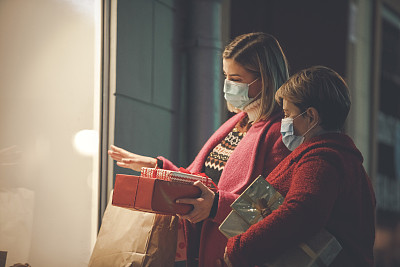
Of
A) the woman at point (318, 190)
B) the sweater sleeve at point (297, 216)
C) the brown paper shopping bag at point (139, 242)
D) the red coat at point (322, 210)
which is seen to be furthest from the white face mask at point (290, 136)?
the brown paper shopping bag at point (139, 242)

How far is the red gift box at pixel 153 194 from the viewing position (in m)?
2.27

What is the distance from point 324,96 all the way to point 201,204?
0.73 m

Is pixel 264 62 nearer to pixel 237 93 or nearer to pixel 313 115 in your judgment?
pixel 237 93

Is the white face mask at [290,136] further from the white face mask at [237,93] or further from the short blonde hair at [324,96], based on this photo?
the white face mask at [237,93]

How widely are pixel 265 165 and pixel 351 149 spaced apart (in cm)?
58

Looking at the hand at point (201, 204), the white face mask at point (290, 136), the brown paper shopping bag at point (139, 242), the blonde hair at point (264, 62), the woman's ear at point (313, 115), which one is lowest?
the brown paper shopping bag at point (139, 242)

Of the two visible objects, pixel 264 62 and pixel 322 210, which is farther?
pixel 264 62

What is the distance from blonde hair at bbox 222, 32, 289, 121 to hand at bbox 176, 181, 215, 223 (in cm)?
50

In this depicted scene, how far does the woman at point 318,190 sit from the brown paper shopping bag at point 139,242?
604 millimetres

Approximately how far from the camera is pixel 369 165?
730 cm

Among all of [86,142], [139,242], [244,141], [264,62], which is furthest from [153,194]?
[86,142]

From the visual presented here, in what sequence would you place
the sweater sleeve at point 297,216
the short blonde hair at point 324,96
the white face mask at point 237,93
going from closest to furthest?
1. the sweater sleeve at point 297,216
2. the short blonde hair at point 324,96
3. the white face mask at point 237,93

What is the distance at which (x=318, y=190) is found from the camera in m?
1.89

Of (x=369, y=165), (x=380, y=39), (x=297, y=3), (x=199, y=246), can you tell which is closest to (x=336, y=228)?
(x=199, y=246)
